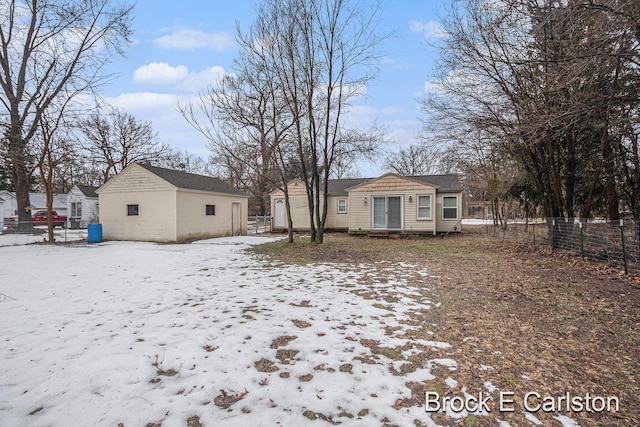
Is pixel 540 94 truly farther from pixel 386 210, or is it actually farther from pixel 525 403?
pixel 386 210

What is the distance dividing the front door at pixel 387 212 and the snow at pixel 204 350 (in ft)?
33.7

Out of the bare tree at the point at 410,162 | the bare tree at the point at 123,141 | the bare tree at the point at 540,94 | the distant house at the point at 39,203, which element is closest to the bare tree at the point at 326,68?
the bare tree at the point at 540,94

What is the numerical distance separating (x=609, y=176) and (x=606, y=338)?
7.18 metres

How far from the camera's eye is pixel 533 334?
12.0 ft

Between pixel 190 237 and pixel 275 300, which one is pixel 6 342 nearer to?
pixel 275 300

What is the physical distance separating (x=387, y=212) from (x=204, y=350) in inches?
562

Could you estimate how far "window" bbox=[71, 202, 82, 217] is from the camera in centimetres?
2684

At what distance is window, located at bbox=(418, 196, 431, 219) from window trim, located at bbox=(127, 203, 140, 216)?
13744 millimetres

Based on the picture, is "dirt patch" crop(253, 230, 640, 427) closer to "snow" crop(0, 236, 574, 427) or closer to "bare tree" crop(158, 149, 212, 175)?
"snow" crop(0, 236, 574, 427)

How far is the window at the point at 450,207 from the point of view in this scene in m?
17.2

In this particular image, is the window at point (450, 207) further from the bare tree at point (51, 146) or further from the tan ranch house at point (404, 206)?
the bare tree at point (51, 146)

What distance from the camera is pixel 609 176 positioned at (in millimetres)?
8445

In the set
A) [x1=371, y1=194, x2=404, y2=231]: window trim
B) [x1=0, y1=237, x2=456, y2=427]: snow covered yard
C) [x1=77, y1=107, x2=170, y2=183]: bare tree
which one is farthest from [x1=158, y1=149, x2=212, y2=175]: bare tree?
[x1=0, y1=237, x2=456, y2=427]: snow covered yard

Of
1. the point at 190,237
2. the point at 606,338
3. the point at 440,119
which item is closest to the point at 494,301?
the point at 606,338
